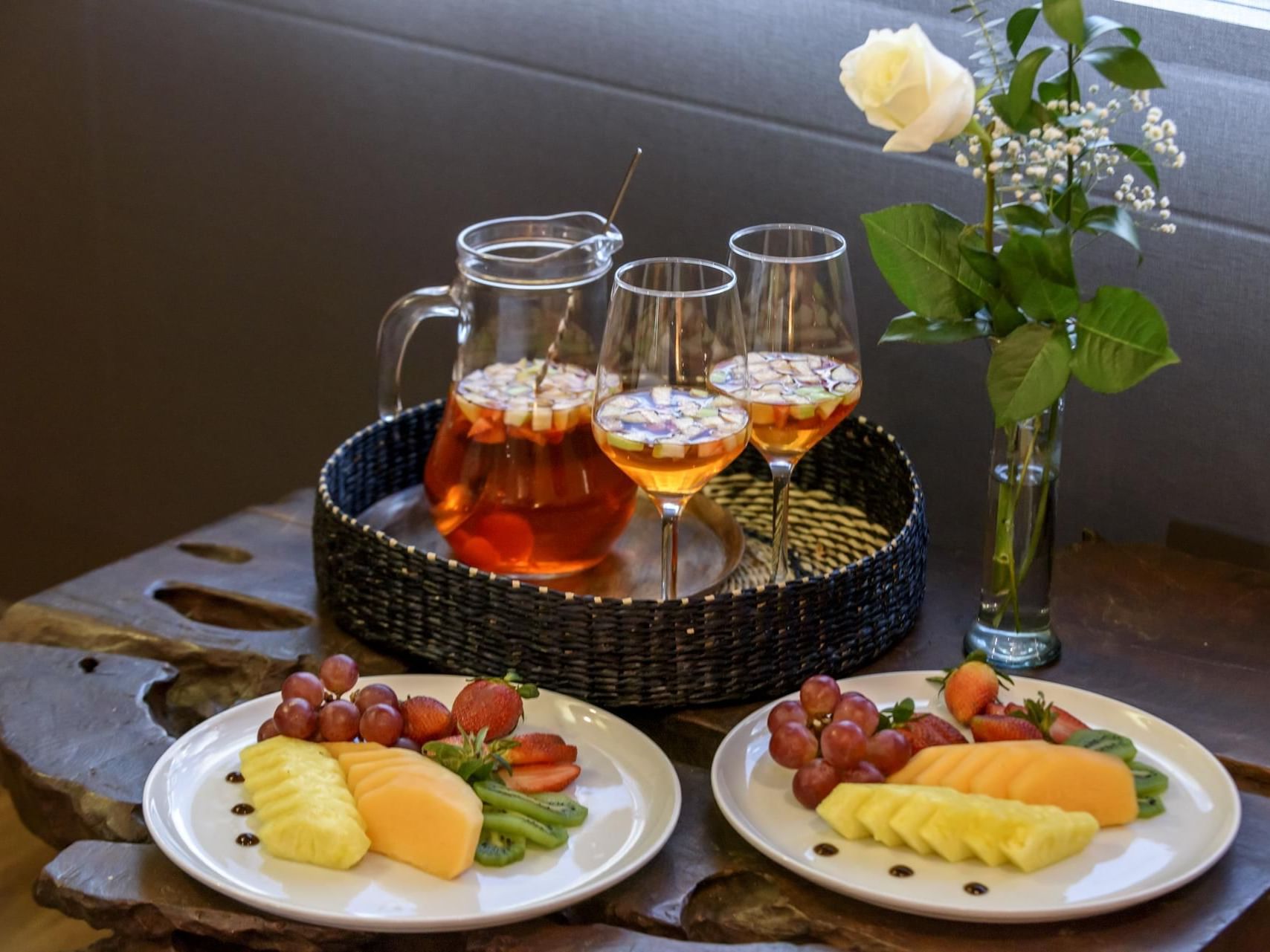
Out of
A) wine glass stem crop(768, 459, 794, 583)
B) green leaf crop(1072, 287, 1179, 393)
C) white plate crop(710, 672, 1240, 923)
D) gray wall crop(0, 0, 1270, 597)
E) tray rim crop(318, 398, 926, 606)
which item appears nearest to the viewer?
white plate crop(710, 672, 1240, 923)

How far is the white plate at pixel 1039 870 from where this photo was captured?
92cm

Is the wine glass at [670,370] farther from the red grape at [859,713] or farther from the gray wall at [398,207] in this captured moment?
the gray wall at [398,207]

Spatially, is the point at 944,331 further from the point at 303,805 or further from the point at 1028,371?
the point at 303,805

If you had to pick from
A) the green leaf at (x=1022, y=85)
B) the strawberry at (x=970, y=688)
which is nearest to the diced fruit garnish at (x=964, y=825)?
the strawberry at (x=970, y=688)

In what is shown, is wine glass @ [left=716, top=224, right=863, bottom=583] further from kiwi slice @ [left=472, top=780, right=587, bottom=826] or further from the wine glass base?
kiwi slice @ [left=472, top=780, right=587, bottom=826]

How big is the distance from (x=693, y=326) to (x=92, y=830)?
54 centimetres

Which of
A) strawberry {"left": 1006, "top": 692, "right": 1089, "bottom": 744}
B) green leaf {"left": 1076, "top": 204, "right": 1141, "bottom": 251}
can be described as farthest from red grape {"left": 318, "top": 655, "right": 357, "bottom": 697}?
green leaf {"left": 1076, "top": 204, "right": 1141, "bottom": 251}

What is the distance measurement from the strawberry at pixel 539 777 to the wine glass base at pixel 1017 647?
1.21 feet

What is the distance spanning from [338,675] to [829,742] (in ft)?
1.13

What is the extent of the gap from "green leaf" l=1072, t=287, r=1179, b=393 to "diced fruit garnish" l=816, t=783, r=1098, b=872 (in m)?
0.28

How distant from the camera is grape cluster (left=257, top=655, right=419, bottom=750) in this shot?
1046 mm

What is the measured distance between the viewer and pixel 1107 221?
1033 mm

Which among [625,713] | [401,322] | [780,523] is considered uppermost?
[401,322]

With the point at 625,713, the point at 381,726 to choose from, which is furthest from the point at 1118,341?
the point at 381,726
